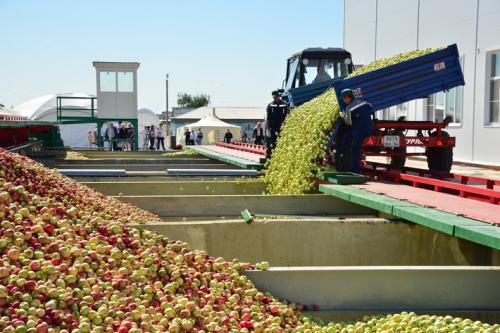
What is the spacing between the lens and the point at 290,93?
12.4 metres

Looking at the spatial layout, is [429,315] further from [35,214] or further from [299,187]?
[299,187]

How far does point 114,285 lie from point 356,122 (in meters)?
5.79

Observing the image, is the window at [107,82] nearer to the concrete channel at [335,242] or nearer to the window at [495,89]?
the window at [495,89]

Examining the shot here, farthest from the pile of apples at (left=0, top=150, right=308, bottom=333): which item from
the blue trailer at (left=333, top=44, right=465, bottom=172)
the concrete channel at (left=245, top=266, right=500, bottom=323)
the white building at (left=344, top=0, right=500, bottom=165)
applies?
the white building at (left=344, top=0, right=500, bottom=165)

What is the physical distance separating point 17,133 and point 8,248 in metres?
13.8

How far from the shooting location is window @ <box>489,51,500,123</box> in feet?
60.6

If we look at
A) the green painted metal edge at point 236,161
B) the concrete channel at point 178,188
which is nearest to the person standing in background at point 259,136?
the green painted metal edge at point 236,161

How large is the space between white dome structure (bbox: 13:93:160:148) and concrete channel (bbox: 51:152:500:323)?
22.9 meters

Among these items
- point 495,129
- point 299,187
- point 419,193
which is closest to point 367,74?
point 299,187

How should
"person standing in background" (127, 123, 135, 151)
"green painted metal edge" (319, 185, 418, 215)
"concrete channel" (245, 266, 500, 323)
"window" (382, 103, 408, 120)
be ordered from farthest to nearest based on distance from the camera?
1. "person standing in background" (127, 123, 135, 151)
2. "window" (382, 103, 408, 120)
3. "green painted metal edge" (319, 185, 418, 215)
4. "concrete channel" (245, 266, 500, 323)

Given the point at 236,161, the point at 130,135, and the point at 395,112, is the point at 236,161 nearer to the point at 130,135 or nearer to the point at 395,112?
the point at 395,112

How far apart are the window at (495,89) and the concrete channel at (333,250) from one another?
11.3 metres

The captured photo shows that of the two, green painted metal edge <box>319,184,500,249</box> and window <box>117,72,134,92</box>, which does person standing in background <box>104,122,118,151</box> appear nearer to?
window <box>117,72,134,92</box>

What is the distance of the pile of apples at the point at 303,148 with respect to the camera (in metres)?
9.16
